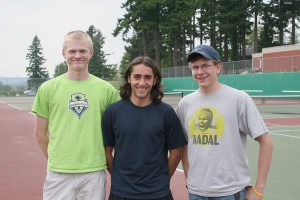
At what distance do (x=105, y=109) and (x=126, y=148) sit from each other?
1.21 feet

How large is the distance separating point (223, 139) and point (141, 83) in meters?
0.69

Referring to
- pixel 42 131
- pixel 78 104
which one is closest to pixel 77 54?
pixel 78 104

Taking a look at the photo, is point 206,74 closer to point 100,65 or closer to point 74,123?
point 74,123

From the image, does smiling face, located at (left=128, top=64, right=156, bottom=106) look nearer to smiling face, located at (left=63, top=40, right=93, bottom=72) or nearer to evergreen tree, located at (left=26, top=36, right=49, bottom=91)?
smiling face, located at (left=63, top=40, right=93, bottom=72)

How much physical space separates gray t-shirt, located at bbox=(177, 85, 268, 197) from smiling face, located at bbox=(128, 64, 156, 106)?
375 mm

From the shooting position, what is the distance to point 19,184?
258 inches

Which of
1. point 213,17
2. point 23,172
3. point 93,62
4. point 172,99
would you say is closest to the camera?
point 23,172

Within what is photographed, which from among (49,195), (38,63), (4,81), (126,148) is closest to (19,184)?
(49,195)

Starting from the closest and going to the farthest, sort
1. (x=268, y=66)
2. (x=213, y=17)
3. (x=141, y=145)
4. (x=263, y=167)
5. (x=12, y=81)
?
(x=263, y=167)
(x=141, y=145)
(x=268, y=66)
(x=213, y=17)
(x=12, y=81)

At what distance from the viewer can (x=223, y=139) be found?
294 cm

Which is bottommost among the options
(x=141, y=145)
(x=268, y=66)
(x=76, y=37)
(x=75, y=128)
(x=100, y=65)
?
(x=141, y=145)

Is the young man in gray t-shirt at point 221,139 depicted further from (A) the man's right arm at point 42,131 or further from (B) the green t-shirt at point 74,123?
(A) the man's right arm at point 42,131

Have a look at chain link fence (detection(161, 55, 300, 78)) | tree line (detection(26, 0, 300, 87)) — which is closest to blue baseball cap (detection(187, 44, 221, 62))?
chain link fence (detection(161, 55, 300, 78))

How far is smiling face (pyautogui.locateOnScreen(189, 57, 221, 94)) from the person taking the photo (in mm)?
3014
